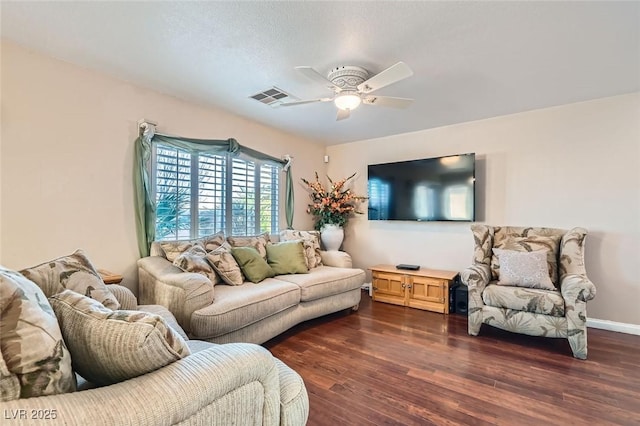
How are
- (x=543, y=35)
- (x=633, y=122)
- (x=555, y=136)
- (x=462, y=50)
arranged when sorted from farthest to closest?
(x=555, y=136) < (x=633, y=122) < (x=462, y=50) < (x=543, y=35)

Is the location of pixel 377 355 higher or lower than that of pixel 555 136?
lower

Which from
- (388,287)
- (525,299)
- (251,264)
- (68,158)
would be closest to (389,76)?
(251,264)

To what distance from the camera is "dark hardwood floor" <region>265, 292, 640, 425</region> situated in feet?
5.86

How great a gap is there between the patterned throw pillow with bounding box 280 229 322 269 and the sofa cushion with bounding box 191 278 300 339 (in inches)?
29.9

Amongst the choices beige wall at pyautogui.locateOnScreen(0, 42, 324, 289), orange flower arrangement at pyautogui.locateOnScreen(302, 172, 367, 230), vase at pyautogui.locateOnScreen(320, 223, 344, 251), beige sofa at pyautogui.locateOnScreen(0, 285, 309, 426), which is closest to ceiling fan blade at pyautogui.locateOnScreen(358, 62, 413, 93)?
beige sofa at pyautogui.locateOnScreen(0, 285, 309, 426)

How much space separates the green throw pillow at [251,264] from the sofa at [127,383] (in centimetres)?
192

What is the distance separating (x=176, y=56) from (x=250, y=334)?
88.7 inches

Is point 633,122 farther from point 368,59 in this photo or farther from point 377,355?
point 377,355

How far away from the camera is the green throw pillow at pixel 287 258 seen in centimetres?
336

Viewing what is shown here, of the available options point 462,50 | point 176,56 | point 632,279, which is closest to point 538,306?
point 632,279

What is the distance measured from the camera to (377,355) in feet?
8.27

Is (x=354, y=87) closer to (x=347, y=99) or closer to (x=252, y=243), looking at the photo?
(x=347, y=99)

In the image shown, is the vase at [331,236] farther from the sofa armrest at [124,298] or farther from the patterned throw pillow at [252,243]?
the sofa armrest at [124,298]

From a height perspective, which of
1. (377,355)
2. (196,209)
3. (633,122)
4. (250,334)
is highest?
(633,122)
